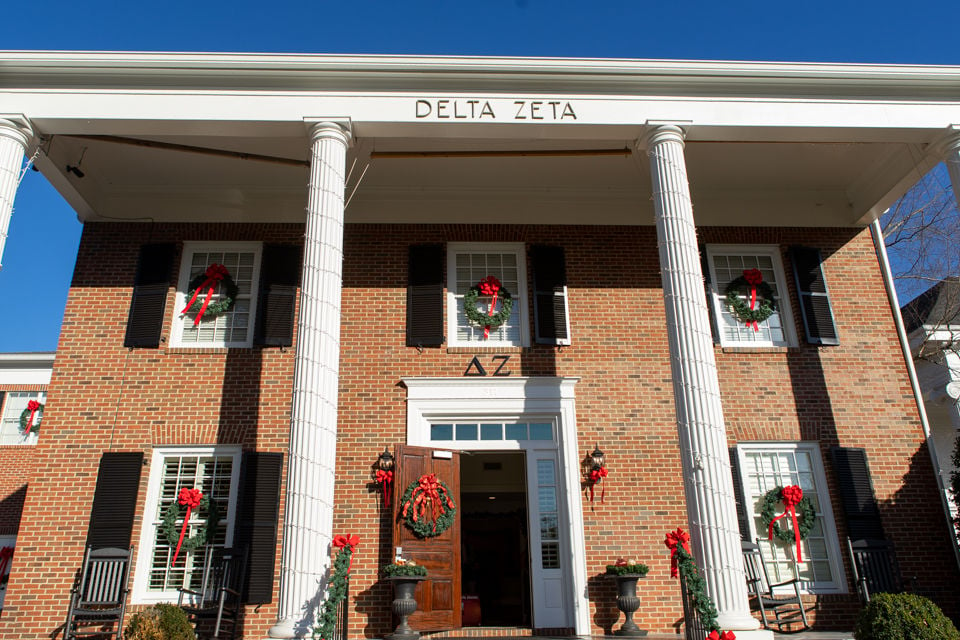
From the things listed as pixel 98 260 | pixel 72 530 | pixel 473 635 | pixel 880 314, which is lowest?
pixel 473 635

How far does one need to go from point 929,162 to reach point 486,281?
21.7 ft

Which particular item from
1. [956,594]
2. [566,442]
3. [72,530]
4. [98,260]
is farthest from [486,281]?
[956,594]

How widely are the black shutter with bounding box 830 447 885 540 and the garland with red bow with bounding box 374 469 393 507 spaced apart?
6451 millimetres

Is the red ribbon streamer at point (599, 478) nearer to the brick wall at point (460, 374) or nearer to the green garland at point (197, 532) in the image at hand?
the brick wall at point (460, 374)

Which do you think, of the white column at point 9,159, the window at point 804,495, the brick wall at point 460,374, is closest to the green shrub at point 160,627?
the brick wall at point 460,374

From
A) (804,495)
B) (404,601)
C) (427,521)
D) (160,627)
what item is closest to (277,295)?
(427,521)

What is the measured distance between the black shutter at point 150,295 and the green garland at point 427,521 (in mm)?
4465

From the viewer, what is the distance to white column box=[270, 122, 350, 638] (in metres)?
7.42

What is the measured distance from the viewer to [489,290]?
1156 centimetres

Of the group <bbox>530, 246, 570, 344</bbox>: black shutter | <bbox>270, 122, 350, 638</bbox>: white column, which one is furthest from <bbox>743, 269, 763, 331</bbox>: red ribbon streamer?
<bbox>270, 122, 350, 638</bbox>: white column

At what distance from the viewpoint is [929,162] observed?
34.2ft

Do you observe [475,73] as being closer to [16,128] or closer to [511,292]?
[511,292]

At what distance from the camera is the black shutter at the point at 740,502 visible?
10.3m

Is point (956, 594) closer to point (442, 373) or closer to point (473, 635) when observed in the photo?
point (473, 635)
